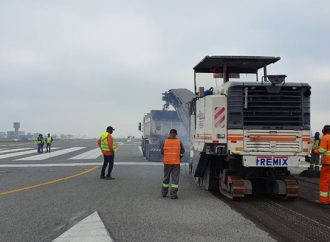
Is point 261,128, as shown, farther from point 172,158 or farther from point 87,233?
point 87,233

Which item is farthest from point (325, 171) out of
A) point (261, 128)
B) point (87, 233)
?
point (87, 233)

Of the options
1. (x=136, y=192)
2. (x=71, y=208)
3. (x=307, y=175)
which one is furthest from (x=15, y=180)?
(x=307, y=175)

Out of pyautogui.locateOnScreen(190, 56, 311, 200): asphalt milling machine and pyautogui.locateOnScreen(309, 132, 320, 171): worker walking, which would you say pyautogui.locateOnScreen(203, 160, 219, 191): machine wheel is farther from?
pyautogui.locateOnScreen(309, 132, 320, 171): worker walking

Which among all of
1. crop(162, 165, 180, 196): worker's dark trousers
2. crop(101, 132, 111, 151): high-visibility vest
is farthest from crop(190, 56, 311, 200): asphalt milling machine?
crop(101, 132, 111, 151): high-visibility vest

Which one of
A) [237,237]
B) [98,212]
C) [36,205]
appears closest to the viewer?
[237,237]

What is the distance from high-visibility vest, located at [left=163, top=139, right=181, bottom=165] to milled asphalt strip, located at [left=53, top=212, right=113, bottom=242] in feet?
11.6

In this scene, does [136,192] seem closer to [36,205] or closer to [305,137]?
[36,205]

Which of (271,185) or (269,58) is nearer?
(271,185)

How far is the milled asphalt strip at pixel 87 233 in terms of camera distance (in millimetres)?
6250

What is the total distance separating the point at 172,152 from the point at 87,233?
4556 mm

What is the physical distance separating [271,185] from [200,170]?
80.0 inches

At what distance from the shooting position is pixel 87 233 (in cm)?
660

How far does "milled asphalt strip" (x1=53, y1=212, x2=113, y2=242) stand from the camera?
6250mm

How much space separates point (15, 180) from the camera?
14078mm
